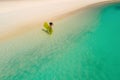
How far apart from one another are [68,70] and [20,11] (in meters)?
9.61

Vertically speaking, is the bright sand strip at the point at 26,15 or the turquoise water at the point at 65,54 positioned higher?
the bright sand strip at the point at 26,15

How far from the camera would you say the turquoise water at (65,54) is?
882cm

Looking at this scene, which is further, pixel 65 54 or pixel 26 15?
pixel 26 15

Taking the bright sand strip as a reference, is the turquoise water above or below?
below

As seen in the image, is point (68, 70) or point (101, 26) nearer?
point (68, 70)

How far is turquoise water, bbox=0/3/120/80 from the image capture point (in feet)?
28.9

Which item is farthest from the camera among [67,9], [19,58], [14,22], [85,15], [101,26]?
[67,9]

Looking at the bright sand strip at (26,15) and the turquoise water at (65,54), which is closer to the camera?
the turquoise water at (65,54)

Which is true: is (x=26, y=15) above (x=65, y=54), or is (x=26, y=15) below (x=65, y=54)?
above

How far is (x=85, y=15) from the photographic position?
19.4 m

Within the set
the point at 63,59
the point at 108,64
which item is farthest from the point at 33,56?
the point at 108,64

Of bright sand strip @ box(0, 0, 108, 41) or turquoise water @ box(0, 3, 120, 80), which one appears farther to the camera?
bright sand strip @ box(0, 0, 108, 41)

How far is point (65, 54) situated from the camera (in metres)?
10.9

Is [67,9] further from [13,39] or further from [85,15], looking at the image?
[13,39]
